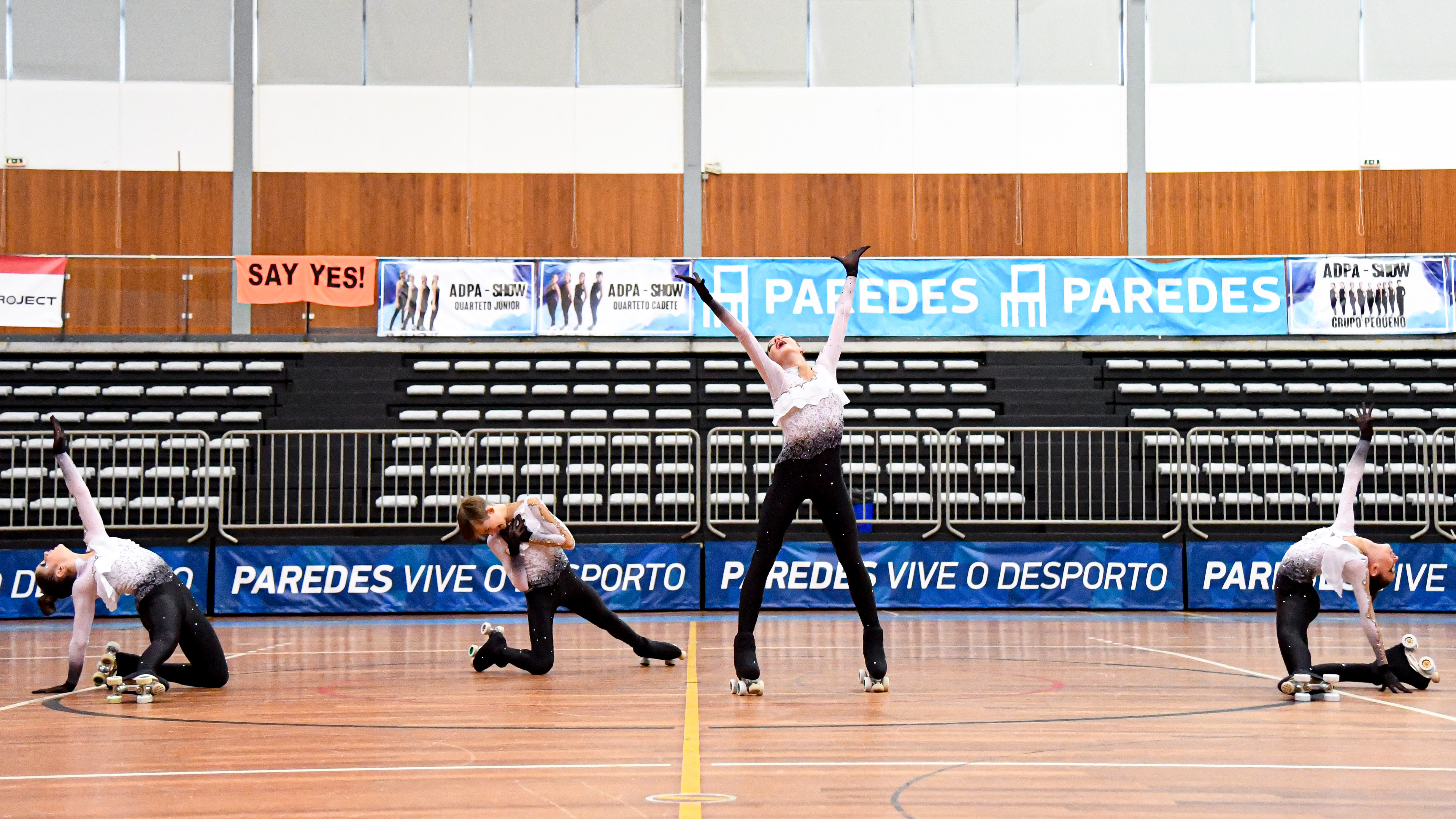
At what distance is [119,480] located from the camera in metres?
18.3

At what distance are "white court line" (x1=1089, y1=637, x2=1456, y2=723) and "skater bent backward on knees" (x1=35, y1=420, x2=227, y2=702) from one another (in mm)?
6864

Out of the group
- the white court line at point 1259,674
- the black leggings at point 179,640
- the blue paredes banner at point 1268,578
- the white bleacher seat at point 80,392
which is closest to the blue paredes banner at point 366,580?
the white bleacher seat at point 80,392

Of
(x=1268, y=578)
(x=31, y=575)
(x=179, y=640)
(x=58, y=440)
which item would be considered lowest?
(x=1268, y=578)

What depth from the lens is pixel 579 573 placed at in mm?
15852

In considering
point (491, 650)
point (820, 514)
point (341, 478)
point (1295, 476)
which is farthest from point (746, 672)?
point (1295, 476)

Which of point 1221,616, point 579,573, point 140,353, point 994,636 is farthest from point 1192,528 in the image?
point 140,353

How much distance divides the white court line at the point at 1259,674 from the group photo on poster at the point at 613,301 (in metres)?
10.1

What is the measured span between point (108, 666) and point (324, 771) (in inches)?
140

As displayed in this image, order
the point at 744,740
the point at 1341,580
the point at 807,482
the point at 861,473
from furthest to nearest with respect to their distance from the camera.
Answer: the point at 861,473 → the point at 1341,580 → the point at 807,482 → the point at 744,740

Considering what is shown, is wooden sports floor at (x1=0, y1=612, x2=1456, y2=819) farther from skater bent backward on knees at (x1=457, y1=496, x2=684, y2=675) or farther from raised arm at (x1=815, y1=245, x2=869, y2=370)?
raised arm at (x1=815, y1=245, x2=869, y2=370)

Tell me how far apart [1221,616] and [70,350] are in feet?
55.5

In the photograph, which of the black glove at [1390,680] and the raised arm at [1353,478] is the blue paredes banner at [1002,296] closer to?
the raised arm at [1353,478]

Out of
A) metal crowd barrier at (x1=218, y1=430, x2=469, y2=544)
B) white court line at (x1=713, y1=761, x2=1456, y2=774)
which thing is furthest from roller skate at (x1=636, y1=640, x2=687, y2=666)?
metal crowd barrier at (x1=218, y1=430, x2=469, y2=544)

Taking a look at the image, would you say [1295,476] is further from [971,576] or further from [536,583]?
[536,583]
